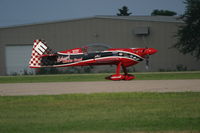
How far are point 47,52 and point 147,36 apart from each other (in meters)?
17.3

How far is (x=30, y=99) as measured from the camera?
512 inches

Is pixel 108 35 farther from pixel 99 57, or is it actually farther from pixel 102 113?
pixel 102 113

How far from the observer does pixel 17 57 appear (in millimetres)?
41344

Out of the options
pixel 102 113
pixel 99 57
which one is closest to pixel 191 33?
pixel 99 57

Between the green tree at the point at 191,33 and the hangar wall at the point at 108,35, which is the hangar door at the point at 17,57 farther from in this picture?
the green tree at the point at 191,33

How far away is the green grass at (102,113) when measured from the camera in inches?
329

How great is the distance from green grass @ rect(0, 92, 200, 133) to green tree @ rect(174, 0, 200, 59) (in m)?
24.4

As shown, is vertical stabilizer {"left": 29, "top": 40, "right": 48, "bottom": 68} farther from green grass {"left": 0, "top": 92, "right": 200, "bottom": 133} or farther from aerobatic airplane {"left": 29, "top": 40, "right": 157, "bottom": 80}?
green grass {"left": 0, "top": 92, "right": 200, "bottom": 133}

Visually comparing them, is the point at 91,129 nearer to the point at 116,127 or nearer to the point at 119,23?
the point at 116,127

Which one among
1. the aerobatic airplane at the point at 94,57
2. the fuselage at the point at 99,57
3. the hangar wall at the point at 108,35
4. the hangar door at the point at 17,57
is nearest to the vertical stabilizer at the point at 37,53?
the aerobatic airplane at the point at 94,57

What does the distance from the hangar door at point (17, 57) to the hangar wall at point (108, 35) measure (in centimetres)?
45

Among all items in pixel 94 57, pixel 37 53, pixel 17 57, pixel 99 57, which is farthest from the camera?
pixel 17 57

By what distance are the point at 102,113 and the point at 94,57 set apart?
1303cm

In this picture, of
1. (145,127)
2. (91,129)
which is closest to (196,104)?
(145,127)
